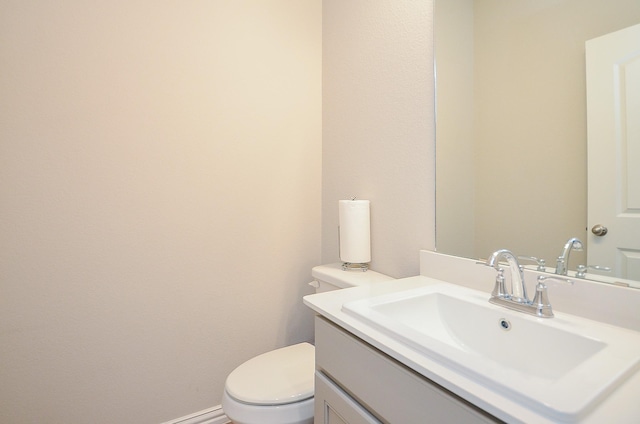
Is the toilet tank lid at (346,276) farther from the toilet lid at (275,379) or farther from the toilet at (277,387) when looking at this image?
the toilet lid at (275,379)

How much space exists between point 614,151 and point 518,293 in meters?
0.42

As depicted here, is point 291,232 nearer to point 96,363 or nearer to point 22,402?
point 96,363

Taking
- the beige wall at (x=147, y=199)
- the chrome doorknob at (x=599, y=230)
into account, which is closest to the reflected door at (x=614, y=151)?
the chrome doorknob at (x=599, y=230)

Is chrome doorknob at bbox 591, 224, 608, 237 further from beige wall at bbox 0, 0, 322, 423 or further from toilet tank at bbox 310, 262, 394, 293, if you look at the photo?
beige wall at bbox 0, 0, 322, 423

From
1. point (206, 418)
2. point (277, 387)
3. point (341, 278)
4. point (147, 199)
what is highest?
point (147, 199)

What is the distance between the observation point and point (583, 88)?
2.66 feet

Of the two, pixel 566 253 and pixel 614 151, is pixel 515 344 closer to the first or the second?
pixel 566 253

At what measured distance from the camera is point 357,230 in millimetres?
1434

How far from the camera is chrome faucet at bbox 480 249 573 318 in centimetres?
77

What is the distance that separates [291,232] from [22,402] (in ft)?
4.18

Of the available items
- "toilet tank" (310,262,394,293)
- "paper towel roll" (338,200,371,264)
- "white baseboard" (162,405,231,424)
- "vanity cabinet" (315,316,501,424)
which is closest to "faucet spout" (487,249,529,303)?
"vanity cabinet" (315,316,501,424)

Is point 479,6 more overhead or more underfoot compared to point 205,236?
more overhead

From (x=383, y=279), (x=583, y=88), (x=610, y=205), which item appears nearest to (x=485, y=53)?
(x=583, y=88)

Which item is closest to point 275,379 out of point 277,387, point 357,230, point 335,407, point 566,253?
point 277,387
